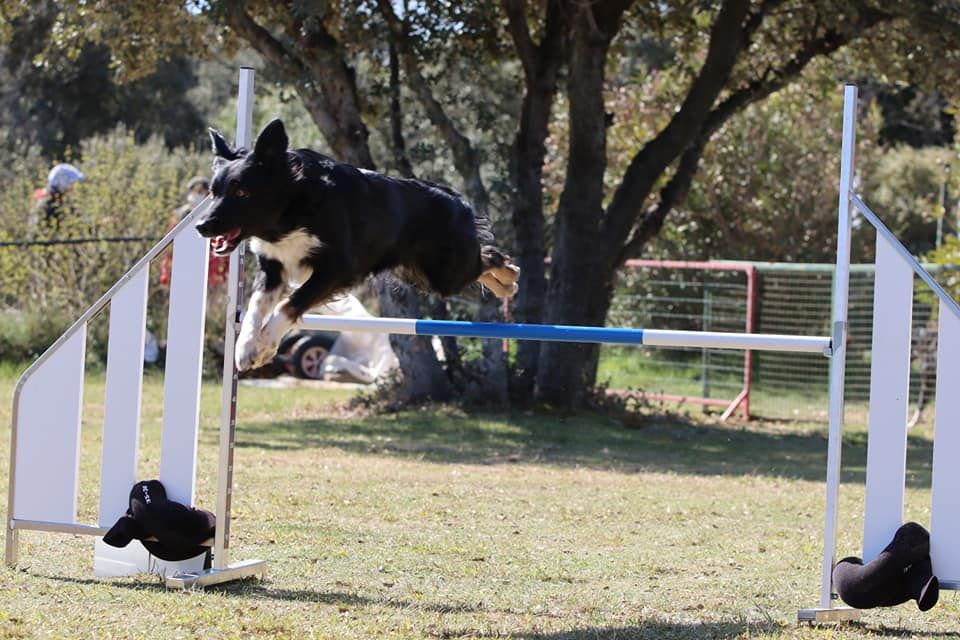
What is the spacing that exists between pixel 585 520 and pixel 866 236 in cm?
1582

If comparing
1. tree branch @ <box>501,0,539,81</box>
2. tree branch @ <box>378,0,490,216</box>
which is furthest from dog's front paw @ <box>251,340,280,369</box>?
tree branch @ <box>501,0,539,81</box>

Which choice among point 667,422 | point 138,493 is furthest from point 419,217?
point 667,422

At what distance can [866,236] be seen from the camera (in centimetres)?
2252

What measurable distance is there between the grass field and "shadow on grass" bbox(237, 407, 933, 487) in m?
0.04

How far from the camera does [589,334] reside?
5.54 metres

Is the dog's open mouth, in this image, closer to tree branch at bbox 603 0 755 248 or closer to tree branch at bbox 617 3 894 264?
tree branch at bbox 603 0 755 248

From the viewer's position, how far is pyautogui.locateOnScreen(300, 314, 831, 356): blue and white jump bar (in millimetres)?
5414

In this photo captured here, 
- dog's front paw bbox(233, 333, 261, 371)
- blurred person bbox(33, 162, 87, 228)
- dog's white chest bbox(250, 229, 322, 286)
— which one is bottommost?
dog's front paw bbox(233, 333, 261, 371)

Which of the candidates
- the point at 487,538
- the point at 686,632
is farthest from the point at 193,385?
the point at 686,632

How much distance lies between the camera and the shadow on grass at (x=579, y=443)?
11.4 meters

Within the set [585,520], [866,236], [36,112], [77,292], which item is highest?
[36,112]

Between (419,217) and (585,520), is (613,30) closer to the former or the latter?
(585,520)

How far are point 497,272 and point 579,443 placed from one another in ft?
19.6

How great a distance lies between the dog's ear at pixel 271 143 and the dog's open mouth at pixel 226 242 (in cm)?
34
